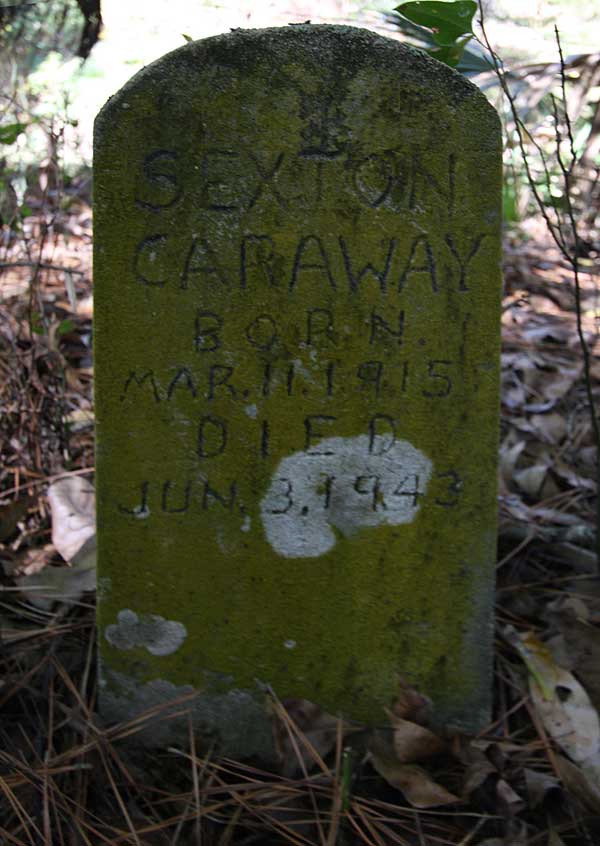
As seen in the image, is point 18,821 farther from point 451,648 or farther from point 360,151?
point 360,151

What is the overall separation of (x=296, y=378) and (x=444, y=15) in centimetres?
74

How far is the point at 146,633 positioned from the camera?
4.85ft

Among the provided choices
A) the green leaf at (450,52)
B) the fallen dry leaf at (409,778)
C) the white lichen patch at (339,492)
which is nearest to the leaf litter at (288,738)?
the fallen dry leaf at (409,778)

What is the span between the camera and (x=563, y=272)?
188 inches

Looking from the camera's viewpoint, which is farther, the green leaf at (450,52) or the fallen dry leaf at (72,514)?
the fallen dry leaf at (72,514)

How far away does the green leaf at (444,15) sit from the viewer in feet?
4.83

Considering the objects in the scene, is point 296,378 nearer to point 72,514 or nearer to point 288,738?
point 288,738

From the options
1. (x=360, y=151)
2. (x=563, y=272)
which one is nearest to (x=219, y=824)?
(x=360, y=151)

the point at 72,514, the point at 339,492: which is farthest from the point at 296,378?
the point at 72,514

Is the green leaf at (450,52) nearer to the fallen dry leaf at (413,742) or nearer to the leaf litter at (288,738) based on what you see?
the leaf litter at (288,738)

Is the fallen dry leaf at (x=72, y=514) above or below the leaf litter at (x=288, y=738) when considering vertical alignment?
above

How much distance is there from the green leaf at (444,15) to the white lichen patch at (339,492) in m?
0.79

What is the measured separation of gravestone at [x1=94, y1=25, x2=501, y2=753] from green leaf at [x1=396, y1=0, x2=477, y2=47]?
0.23 m

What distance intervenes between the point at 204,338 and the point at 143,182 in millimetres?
279
